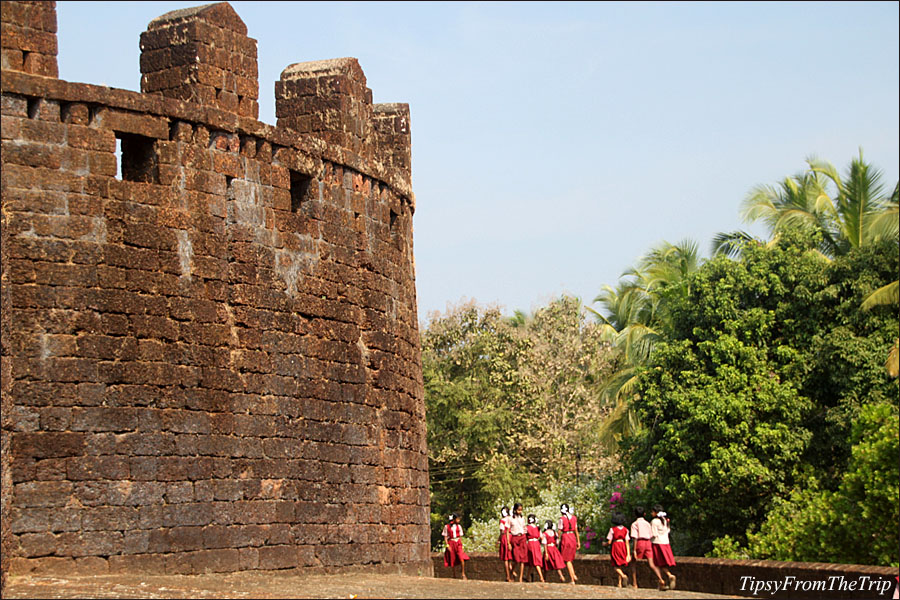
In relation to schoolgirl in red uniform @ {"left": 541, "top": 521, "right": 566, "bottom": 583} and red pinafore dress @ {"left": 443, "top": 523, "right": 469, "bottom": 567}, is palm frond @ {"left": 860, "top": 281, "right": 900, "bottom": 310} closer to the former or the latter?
schoolgirl in red uniform @ {"left": 541, "top": 521, "right": 566, "bottom": 583}

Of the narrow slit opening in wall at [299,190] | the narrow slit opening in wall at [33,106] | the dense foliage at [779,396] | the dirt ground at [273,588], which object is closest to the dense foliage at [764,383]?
the dense foliage at [779,396]

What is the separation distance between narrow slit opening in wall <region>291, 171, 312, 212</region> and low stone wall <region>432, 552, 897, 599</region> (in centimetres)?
629

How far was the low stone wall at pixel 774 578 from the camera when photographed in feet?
43.1

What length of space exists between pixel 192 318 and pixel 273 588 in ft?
9.10

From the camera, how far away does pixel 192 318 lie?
1271 centimetres

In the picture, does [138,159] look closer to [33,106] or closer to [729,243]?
[33,106]

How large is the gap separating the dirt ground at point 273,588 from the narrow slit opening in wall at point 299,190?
3936 millimetres

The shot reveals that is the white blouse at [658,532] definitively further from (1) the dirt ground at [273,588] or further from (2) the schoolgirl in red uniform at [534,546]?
(2) the schoolgirl in red uniform at [534,546]

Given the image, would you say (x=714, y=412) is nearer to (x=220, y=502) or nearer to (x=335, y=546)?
(x=335, y=546)

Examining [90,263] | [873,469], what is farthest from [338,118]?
[873,469]

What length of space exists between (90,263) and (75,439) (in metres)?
1.56

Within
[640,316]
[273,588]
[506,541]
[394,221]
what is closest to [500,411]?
[640,316]

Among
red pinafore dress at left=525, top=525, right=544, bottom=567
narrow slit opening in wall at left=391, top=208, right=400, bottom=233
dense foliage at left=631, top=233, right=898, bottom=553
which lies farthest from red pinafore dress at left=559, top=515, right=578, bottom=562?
dense foliage at left=631, top=233, right=898, bottom=553

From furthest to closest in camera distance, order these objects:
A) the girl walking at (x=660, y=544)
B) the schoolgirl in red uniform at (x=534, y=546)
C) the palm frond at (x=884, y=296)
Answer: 1. the palm frond at (x=884, y=296)
2. the schoolgirl in red uniform at (x=534, y=546)
3. the girl walking at (x=660, y=544)
